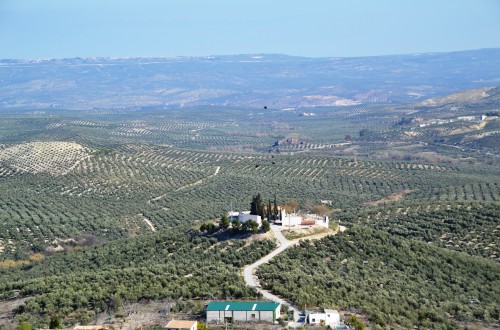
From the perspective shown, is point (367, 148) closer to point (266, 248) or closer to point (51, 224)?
point (51, 224)

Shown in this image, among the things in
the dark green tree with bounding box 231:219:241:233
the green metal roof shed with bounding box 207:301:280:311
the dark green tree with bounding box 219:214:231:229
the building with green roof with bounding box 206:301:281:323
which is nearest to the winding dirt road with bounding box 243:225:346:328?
the building with green roof with bounding box 206:301:281:323

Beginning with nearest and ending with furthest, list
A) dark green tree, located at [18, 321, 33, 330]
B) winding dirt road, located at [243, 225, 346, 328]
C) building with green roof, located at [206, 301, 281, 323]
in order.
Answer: dark green tree, located at [18, 321, 33, 330]
building with green roof, located at [206, 301, 281, 323]
winding dirt road, located at [243, 225, 346, 328]

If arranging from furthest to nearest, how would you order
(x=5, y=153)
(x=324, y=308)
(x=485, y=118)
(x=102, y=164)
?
1. (x=485, y=118)
2. (x=5, y=153)
3. (x=102, y=164)
4. (x=324, y=308)

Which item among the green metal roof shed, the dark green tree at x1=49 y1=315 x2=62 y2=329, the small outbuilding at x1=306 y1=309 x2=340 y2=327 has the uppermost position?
the dark green tree at x1=49 y1=315 x2=62 y2=329

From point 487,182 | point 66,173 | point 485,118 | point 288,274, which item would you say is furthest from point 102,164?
point 485,118

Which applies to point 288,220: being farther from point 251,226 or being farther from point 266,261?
point 266,261

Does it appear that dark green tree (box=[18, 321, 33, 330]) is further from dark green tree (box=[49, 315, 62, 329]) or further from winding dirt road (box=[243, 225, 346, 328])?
winding dirt road (box=[243, 225, 346, 328])

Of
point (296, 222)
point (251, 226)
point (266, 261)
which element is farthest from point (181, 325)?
point (296, 222)
